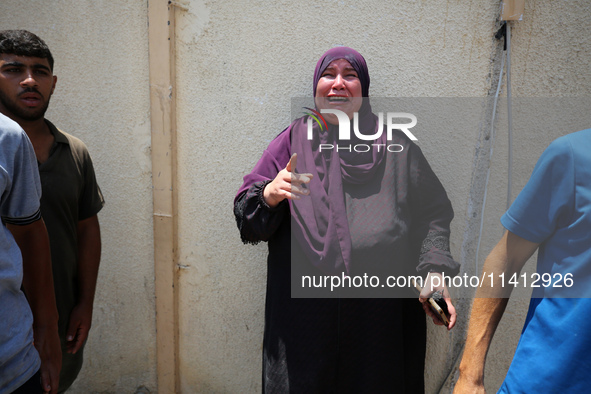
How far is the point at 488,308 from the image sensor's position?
1366mm

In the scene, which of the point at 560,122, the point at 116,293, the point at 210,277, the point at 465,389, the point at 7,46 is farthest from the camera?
the point at 116,293

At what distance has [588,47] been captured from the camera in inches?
72.2

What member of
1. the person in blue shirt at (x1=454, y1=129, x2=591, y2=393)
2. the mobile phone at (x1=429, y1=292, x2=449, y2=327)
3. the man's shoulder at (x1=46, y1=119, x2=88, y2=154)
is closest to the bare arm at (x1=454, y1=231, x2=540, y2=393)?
the person in blue shirt at (x1=454, y1=129, x2=591, y2=393)

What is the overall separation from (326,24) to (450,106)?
0.71m

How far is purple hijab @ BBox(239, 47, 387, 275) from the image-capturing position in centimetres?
Result: 167

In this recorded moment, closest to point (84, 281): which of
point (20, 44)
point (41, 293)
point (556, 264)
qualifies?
point (41, 293)

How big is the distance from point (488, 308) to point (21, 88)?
195 centimetres

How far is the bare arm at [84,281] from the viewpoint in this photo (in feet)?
6.34

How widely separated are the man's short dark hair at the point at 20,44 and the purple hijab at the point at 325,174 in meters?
1.05

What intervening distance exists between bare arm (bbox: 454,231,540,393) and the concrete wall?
29.9 inches

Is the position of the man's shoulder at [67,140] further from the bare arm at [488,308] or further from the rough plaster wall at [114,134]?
the bare arm at [488,308]

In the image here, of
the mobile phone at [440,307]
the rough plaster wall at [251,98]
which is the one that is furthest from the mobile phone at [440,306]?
the rough plaster wall at [251,98]

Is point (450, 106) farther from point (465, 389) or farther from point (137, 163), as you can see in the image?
point (137, 163)

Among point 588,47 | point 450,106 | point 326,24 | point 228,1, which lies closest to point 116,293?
point 228,1
